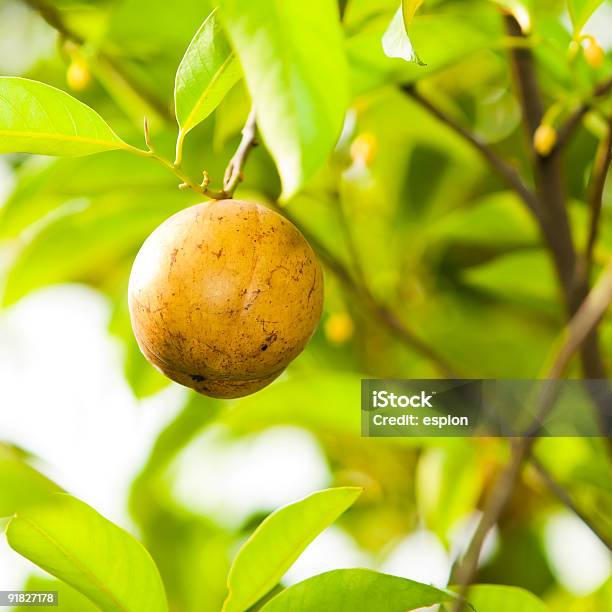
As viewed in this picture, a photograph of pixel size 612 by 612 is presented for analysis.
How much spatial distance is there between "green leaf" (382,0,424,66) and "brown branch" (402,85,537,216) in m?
0.34

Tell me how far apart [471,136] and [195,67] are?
1.31 ft

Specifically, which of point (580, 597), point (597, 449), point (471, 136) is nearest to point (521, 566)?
point (580, 597)

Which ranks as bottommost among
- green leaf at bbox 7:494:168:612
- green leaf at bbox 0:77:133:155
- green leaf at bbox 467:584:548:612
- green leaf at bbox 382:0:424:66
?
green leaf at bbox 467:584:548:612

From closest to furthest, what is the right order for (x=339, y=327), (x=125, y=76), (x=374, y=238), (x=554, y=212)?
(x=554, y=212) → (x=125, y=76) → (x=339, y=327) → (x=374, y=238)

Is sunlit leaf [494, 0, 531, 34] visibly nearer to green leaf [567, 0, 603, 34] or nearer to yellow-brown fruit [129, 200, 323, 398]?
green leaf [567, 0, 603, 34]

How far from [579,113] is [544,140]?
0.04 meters

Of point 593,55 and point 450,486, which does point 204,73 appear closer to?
point 593,55

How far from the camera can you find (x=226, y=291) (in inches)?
19.9

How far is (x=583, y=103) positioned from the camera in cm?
78

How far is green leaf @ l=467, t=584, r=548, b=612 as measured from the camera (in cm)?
65

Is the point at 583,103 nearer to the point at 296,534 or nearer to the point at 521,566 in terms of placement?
the point at 296,534

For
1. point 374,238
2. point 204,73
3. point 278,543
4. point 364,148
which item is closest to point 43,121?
point 204,73

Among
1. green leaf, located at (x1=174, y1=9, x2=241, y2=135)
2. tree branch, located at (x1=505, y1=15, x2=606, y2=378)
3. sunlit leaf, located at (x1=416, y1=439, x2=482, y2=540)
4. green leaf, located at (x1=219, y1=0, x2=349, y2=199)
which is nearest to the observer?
green leaf, located at (x1=219, y1=0, x2=349, y2=199)

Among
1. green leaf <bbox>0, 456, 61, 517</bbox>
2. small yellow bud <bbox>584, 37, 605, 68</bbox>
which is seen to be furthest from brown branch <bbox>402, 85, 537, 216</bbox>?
green leaf <bbox>0, 456, 61, 517</bbox>
